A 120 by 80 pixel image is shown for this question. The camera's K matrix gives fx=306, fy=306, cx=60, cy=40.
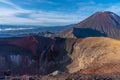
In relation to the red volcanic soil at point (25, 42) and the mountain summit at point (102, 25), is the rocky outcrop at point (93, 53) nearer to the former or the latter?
the red volcanic soil at point (25, 42)

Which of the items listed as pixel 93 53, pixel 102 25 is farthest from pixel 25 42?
pixel 102 25

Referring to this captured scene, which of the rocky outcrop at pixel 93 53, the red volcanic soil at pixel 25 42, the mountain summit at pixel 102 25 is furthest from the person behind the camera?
the mountain summit at pixel 102 25

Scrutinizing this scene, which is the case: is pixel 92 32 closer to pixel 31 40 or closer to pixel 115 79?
pixel 31 40

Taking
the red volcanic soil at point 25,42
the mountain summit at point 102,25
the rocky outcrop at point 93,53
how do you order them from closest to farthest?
1. the rocky outcrop at point 93,53
2. the red volcanic soil at point 25,42
3. the mountain summit at point 102,25

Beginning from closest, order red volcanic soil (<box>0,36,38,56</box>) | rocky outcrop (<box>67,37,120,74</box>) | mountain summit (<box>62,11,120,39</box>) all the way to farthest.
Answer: rocky outcrop (<box>67,37,120,74</box>) → red volcanic soil (<box>0,36,38,56</box>) → mountain summit (<box>62,11,120,39</box>)

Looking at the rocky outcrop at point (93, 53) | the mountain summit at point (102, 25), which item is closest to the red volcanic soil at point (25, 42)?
the rocky outcrop at point (93, 53)

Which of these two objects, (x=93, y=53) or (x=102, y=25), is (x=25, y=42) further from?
(x=102, y=25)

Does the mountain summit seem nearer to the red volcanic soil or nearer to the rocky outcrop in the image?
the red volcanic soil

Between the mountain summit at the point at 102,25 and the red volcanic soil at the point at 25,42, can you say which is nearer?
the red volcanic soil at the point at 25,42

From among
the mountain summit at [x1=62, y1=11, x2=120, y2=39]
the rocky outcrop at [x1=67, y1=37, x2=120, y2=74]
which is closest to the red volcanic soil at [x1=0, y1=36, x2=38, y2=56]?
the rocky outcrop at [x1=67, y1=37, x2=120, y2=74]

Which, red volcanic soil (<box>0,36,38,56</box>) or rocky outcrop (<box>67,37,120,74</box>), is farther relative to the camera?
red volcanic soil (<box>0,36,38,56</box>)

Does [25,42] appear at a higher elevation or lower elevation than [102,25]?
higher

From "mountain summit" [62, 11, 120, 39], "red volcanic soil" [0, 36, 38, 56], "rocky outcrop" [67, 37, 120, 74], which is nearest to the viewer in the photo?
"rocky outcrop" [67, 37, 120, 74]
